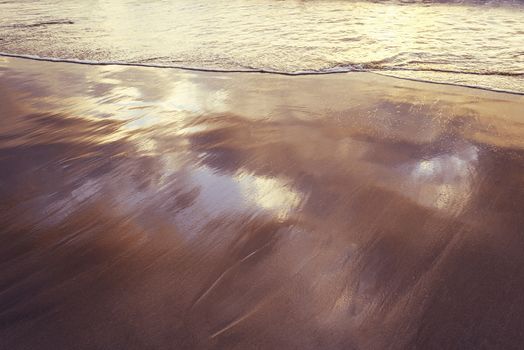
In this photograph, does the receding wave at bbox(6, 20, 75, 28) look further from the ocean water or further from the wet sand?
the wet sand

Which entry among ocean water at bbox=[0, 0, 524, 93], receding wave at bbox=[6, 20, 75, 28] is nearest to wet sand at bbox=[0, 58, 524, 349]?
ocean water at bbox=[0, 0, 524, 93]

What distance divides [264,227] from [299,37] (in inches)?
156

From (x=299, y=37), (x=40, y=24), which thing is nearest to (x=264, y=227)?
(x=299, y=37)

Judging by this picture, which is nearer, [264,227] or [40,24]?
[264,227]

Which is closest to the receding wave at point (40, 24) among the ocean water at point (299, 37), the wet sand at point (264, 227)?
the ocean water at point (299, 37)

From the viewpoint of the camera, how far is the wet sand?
0.99 metres

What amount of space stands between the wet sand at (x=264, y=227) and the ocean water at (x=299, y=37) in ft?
3.95

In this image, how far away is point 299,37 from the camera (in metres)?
4.80

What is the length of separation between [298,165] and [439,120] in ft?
3.44

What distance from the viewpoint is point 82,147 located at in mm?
2002

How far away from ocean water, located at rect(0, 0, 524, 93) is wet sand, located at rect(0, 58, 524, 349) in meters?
1.20

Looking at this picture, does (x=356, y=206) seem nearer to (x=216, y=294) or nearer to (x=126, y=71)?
(x=216, y=294)

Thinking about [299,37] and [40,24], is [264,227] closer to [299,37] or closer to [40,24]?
[299,37]

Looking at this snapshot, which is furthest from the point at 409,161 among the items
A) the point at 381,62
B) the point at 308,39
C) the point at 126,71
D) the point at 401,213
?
the point at 308,39
